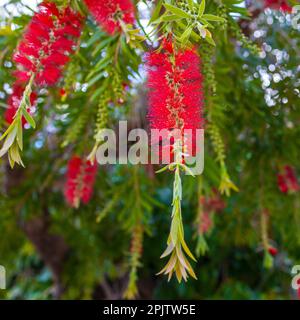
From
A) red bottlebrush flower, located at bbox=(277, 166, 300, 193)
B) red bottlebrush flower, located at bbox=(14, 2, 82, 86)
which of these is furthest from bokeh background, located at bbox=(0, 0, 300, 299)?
red bottlebrush flower, located at bbox=(14, 2, 82, 86)

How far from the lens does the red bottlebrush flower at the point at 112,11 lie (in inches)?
24.4

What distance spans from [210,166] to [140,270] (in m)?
1.26

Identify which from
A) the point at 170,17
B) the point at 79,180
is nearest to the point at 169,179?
the point at 79,180

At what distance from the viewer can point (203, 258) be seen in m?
2.31

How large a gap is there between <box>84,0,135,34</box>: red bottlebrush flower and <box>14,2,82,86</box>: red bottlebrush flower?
0.04 metres

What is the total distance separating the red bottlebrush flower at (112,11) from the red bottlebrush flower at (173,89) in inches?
4.4

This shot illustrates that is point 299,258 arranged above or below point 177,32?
below

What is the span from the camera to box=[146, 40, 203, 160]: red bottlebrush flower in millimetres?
511

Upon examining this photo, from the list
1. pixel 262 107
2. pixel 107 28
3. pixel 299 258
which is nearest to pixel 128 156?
pixel 262 107

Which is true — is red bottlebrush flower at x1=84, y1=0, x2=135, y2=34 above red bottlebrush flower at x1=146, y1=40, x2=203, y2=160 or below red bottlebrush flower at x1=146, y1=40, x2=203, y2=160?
above

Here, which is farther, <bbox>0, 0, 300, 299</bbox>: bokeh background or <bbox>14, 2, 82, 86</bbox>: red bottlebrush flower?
<bbox>0, 0, 300, 299</bbox>: bokeh background

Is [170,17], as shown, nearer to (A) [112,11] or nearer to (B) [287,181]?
(A) [112,11]

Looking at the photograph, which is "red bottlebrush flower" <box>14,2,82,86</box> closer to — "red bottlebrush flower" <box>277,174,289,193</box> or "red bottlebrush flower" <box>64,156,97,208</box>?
"red bottlebrush flower" <box>64,156,97,208</box>
